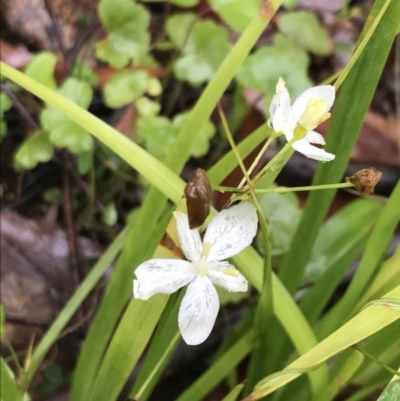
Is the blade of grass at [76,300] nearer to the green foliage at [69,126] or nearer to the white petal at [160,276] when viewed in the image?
the green foliage at [69,126]

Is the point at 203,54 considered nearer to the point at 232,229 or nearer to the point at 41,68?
the point at 41,68

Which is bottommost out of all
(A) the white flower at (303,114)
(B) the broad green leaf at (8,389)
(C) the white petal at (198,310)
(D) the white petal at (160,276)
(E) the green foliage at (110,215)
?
(B) the broad green leaf at (8,389)

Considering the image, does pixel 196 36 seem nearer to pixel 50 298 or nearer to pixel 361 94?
pixel 361 94

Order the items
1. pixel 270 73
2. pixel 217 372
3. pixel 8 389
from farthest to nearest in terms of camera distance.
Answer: pixel 270 73 → pixel 217 372 → pixel 8 389

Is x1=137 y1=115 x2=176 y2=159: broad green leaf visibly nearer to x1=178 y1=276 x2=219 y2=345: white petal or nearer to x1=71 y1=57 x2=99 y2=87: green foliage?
x1=71 y1=57 x2=99 y2=87: green foliage

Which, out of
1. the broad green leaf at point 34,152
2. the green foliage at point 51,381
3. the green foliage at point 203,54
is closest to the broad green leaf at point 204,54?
the green foliage at point 203,54

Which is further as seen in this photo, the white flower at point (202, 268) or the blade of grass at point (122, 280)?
the blade of grass at point (122, 280)

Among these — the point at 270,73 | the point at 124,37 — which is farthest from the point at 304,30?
the point at 124,37
